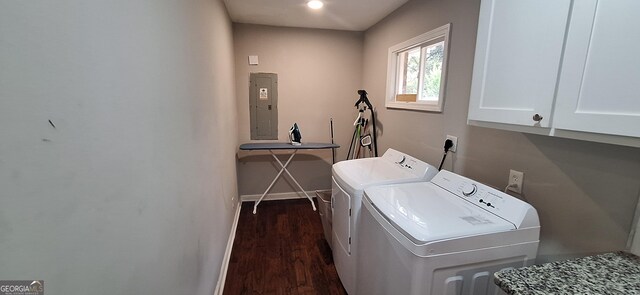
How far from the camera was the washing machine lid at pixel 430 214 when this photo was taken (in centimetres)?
107

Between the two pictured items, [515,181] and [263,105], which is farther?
[263,105]

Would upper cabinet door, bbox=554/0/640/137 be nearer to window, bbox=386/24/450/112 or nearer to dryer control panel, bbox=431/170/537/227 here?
dryer control panel, bbox=431/170/537/227

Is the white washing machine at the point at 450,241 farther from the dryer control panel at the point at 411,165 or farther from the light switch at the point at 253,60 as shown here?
the light switch at the point at 253,60

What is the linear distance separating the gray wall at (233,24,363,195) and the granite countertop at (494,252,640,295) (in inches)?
110

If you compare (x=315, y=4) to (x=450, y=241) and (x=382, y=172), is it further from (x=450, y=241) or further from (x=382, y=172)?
(x=450, y=241)

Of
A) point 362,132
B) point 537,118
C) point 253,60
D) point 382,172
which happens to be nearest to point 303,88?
point 253,60

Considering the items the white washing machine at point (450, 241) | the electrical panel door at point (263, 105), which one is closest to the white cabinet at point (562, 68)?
the white washing machine at point (450, 241)

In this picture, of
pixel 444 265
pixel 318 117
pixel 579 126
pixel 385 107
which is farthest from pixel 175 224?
pixel 318 117

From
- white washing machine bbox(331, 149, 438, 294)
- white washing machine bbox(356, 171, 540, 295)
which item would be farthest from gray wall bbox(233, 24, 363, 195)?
white washing machine bbox(356, 171, 540, 295)

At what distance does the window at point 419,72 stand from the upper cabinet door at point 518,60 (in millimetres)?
667

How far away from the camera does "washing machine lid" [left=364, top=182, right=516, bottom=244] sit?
1065mm

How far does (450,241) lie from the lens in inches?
40.8

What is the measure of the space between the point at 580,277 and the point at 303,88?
297cm

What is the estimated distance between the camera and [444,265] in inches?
41.2
